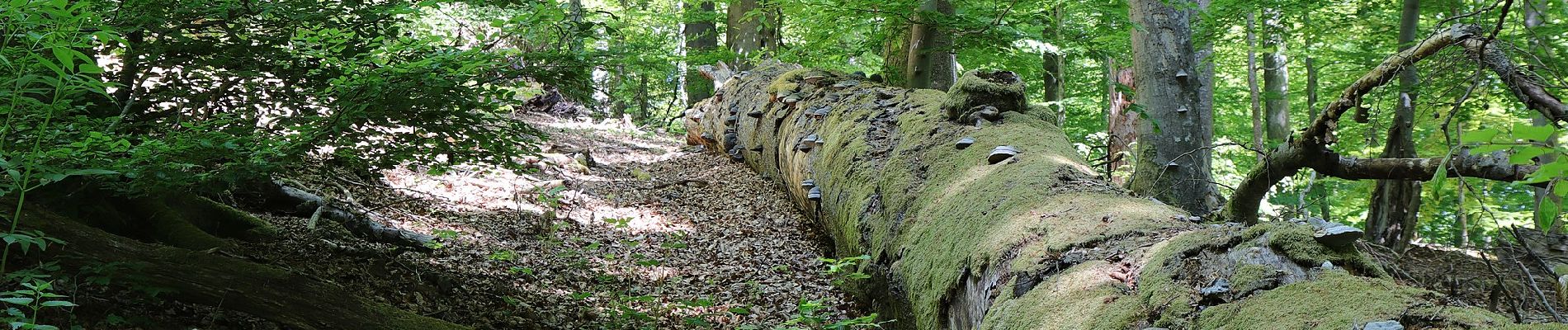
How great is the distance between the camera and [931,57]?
8719 millimetres

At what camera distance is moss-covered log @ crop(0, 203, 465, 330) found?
3.02m

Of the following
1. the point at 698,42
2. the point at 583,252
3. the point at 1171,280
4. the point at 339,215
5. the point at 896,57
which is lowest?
the point at 583,252

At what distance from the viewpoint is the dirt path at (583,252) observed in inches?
179

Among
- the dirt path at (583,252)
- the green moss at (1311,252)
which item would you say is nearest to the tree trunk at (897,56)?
the dirt path at (583,252)

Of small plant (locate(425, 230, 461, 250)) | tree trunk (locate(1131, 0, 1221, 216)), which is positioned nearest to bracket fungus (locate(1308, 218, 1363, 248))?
tree trunk (locate(1131, 0, 1221, 216))

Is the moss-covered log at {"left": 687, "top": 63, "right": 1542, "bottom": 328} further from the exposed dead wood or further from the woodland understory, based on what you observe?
the exposed dead wood

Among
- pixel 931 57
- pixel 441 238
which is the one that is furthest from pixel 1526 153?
pixel 931 57

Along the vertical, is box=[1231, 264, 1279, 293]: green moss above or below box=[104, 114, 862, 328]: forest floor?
above

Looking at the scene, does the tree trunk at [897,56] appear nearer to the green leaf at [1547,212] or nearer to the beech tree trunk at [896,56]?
the beech tree trunk at [896,56]

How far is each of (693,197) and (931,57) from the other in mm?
3095

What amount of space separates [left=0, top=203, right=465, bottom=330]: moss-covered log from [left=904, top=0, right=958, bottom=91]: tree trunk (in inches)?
233

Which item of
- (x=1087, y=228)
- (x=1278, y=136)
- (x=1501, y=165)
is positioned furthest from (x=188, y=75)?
(x=1278, y=136)

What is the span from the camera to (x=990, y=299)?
3.04 metres

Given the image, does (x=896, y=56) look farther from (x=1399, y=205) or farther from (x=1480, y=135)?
(x=1480, y=135)
